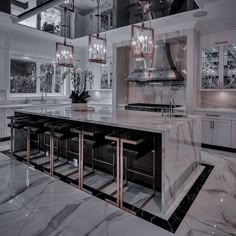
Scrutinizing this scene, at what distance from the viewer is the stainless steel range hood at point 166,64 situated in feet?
17.7

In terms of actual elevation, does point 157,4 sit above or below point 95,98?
above

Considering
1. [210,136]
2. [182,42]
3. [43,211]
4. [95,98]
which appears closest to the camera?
[43,211]

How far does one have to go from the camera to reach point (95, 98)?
7855mm

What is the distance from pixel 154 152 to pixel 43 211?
1455mm

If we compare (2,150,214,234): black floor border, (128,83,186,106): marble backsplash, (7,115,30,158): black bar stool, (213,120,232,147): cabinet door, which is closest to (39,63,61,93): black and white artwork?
(128,83,186,106): marble backsplash

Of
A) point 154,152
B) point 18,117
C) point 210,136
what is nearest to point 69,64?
point 18,117

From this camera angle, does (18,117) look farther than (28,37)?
No

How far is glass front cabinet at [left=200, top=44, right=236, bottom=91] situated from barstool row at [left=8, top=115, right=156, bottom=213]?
3283 millimetres

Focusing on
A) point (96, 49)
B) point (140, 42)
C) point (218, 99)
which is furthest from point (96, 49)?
point (218, 99)

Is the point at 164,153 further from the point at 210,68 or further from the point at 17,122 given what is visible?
the point at 210,68

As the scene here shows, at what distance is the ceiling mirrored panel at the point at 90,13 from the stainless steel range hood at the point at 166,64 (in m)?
0.93

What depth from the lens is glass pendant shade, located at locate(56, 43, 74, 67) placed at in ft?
13.3

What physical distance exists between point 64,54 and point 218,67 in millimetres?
3547

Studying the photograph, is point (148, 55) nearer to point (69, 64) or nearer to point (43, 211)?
point (69, 64)
